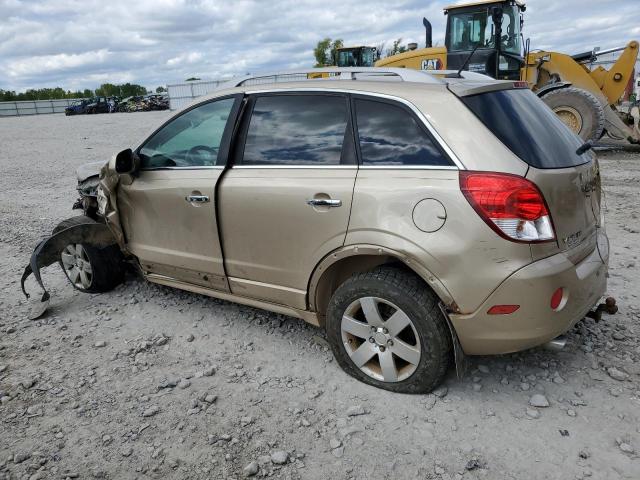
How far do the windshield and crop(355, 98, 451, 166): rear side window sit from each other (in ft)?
27.6

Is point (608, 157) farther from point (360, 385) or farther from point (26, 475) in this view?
point (26, 475)

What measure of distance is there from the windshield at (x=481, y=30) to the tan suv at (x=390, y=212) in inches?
307

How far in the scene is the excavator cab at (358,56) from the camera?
1744 centimetres

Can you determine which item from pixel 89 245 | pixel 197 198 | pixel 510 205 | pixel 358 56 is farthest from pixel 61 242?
→ pixel 358 56

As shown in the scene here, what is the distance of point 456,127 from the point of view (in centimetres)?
259

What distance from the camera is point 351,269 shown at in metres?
3.12

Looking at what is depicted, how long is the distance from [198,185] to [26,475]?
6.25ft

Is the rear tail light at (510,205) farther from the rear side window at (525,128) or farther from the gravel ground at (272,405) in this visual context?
the gravel ground at (272,405)

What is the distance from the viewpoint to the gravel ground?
2461 mm

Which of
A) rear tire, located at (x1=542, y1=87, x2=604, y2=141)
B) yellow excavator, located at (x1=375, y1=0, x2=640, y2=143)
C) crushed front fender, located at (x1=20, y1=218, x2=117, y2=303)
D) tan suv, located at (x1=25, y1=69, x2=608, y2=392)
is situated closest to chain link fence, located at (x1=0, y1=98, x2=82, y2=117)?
yellow excavator, located at (x1=375, y1=0, x2=640, y2=143)

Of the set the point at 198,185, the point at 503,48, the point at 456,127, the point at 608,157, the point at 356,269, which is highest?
the point at 503,48

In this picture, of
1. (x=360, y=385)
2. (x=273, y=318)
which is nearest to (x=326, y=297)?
(x=360, y=385)

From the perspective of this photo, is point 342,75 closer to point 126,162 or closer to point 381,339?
point 381,339

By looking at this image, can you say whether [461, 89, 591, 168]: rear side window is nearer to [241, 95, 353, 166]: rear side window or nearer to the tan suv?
the tan suv
